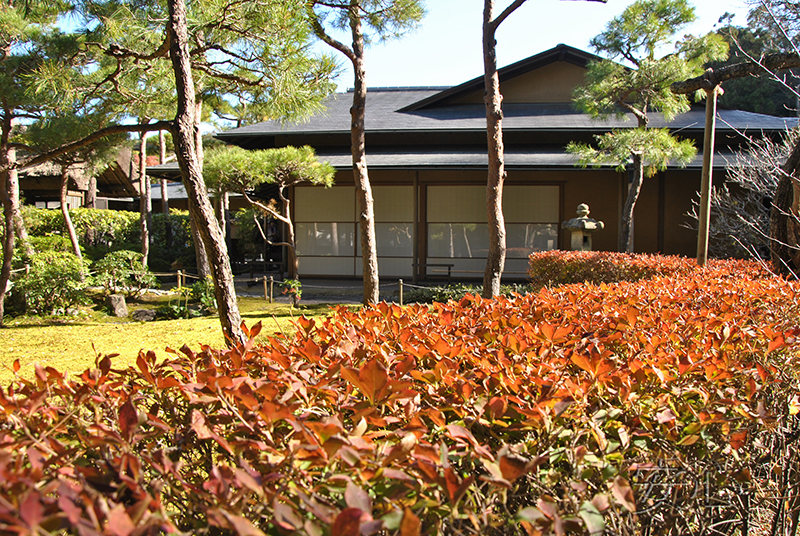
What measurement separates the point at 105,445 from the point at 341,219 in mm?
14130

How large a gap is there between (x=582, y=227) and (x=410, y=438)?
10.9m

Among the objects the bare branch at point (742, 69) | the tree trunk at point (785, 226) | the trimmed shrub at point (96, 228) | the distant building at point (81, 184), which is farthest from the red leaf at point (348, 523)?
the distant building at point (81, 184)

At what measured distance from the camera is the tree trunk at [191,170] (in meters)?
4.32

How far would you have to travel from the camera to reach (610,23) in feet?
38.4

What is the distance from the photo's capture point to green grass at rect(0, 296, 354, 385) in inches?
262

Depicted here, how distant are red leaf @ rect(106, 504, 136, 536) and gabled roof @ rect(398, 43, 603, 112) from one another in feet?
51.0

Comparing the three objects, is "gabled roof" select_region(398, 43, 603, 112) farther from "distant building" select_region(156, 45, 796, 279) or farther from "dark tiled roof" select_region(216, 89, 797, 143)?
"dark tiled roof" select_region(216, 89, 797, 143)

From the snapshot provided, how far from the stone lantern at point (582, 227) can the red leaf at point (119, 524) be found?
11252 millimetres

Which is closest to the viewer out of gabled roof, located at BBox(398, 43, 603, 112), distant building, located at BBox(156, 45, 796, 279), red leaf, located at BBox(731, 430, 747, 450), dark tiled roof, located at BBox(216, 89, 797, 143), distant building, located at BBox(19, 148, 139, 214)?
red leaf, located at BBox(731, 430, 747, 450)

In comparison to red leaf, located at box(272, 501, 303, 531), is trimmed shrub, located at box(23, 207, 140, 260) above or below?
above

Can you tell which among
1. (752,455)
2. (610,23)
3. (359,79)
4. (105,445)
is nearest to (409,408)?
(105,445)

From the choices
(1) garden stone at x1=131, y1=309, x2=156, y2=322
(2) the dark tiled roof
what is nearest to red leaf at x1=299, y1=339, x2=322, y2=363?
(1) garden stone at x1=131, y1=309, x2=156, y2=322

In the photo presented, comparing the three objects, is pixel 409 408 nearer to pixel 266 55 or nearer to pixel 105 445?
pixel 105 445

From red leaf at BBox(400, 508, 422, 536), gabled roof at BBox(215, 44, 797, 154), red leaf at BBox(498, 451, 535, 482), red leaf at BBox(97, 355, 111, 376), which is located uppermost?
gabled roof at BBox(215, 44, 797, 154)
